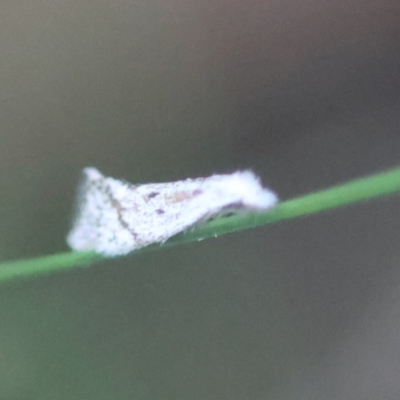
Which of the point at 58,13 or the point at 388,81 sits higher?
the point at 58,13

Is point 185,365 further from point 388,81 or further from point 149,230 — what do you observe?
point 388,81

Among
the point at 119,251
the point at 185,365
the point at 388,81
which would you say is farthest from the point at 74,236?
the point at 388,81

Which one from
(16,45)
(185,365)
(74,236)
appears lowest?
(185,365)
